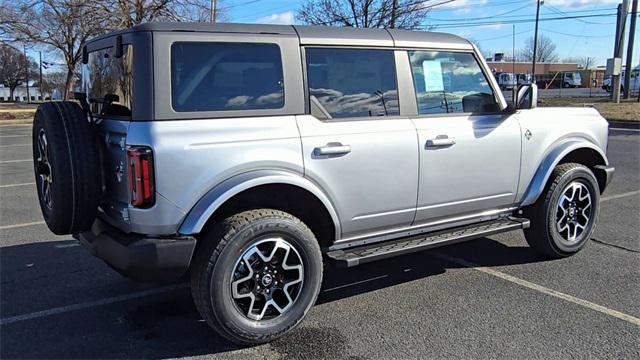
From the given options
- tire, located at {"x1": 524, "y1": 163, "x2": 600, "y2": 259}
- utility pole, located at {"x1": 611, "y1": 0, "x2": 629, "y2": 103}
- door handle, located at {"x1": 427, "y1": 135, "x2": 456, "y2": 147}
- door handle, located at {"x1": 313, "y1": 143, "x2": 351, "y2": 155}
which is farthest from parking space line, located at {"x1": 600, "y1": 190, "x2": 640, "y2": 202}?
utility pole, located at {"x1": 611, "y1": 0, "x2": 629, "y2": 103}

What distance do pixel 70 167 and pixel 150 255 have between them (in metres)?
0.75

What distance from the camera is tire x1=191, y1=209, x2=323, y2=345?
321cm

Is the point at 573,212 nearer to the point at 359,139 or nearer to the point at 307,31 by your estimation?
the point at 359,139

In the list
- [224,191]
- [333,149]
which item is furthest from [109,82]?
[333,149]

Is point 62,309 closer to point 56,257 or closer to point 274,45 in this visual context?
point 56,257

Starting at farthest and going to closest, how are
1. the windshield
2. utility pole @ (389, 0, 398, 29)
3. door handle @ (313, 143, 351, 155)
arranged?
utility pole @ (389, 0, 398, 29) < door handle @ (313, 143, 351, 155) < the windshield

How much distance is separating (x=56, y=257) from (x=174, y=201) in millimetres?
2677

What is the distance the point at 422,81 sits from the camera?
13.8 feet

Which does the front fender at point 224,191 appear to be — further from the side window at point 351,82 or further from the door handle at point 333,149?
the side window at point 351,82

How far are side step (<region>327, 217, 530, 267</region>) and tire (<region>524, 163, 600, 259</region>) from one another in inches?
10.2

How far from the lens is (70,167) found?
10.6 feet

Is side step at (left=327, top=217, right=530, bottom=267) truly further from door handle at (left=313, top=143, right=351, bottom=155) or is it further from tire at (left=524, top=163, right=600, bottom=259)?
door handle at (left=313, top=143, right=351, bottom=155)

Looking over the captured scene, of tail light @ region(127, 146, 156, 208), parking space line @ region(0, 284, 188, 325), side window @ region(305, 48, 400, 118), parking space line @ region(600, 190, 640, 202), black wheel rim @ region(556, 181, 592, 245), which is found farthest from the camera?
parking space line @ region(600, 190, 640, 202)

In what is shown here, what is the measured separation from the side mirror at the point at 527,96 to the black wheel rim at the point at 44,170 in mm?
3596
